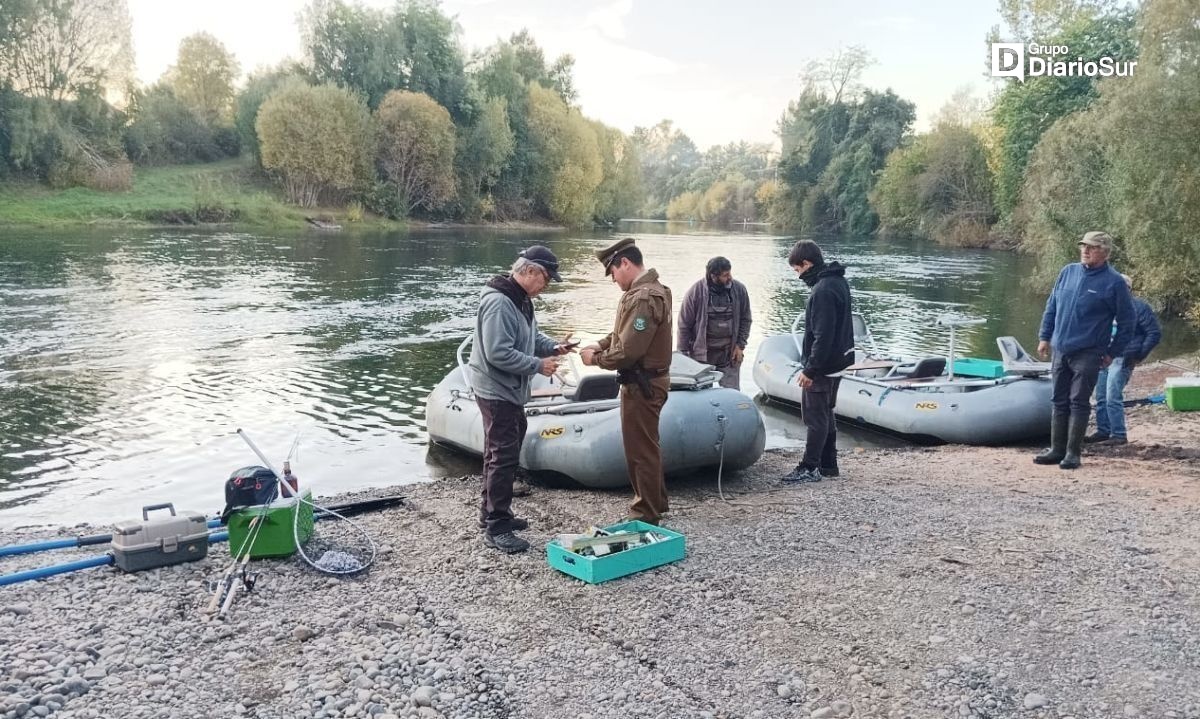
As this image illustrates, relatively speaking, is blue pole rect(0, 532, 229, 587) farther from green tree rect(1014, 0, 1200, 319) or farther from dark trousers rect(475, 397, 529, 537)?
green tree rect(1014, 0, 1200, 319)

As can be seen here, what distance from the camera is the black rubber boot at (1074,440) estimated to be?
24.5 ft

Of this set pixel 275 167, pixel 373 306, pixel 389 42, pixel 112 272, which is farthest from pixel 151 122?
pixel 373 306

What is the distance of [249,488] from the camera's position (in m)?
5.35

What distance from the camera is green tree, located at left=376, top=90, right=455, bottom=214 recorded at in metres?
50.9

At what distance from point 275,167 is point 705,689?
49.5 metres

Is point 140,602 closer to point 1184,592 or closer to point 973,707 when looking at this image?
point 973,707

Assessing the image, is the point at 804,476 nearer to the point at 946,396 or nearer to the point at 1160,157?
the point at 946,396

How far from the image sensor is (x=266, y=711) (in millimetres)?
3703

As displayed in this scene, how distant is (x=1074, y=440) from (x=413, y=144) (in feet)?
157

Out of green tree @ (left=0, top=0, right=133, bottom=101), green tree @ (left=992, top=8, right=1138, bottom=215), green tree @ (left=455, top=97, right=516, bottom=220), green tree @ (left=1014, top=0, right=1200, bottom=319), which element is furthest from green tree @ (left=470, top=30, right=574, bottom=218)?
green tree @ (left=1014, top=0, right=1200, bottom=319)

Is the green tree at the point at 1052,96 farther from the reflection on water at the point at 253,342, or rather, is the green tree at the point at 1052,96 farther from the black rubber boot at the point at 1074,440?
A: the black rubber boot at the point at 1074,440

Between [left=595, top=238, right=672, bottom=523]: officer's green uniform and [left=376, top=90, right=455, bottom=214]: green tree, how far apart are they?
4770cm

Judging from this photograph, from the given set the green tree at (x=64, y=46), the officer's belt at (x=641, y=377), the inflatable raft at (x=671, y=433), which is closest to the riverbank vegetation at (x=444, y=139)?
the green tree at (x=64, y=46)

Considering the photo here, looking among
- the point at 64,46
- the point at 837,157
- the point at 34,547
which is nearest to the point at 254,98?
the point at 64,46
